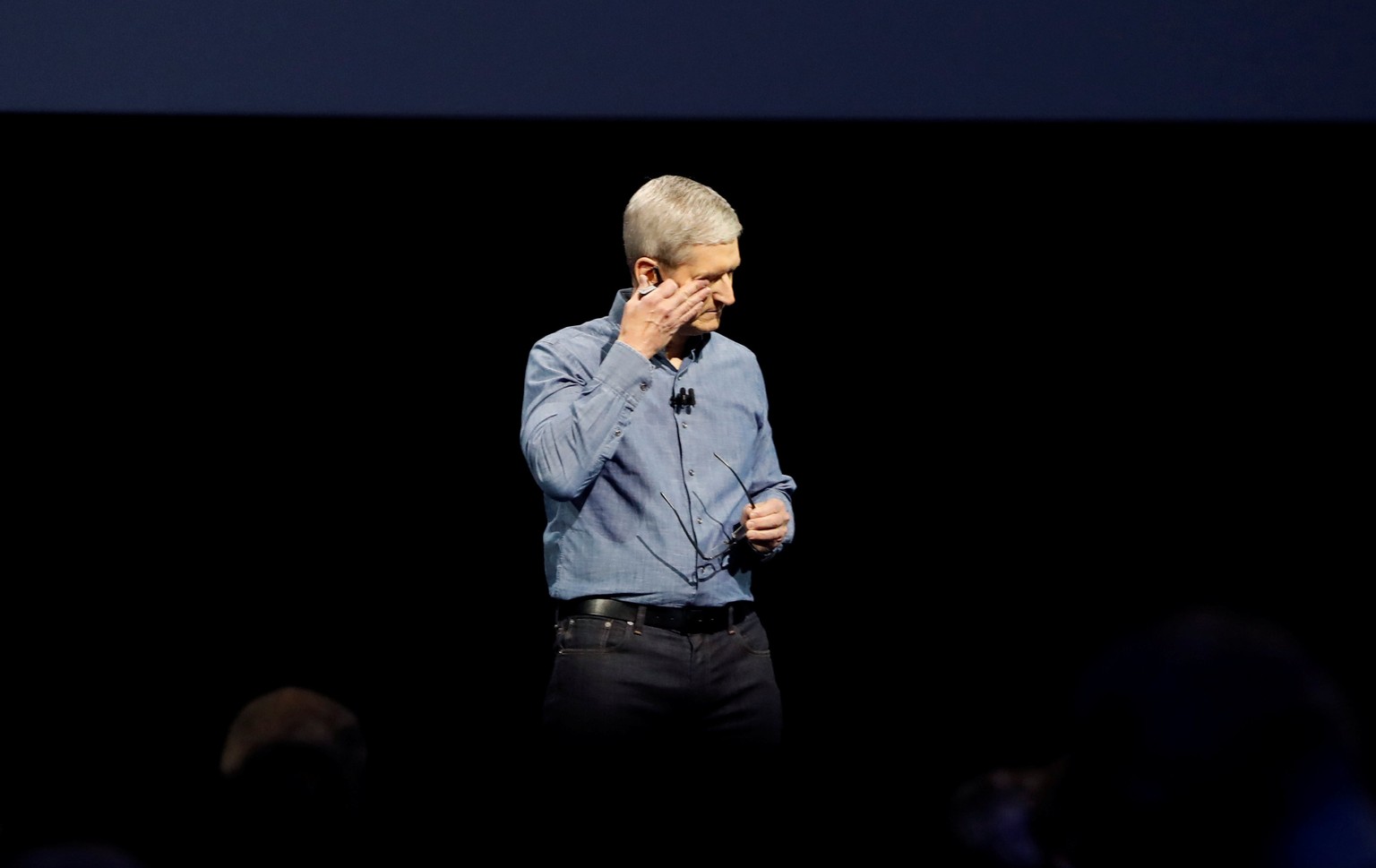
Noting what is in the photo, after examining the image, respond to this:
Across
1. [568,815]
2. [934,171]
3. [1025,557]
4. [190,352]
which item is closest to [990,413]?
[1025,557]

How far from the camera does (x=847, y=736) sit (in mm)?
3299

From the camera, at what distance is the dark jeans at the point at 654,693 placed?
2.22 m

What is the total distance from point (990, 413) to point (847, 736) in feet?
2.71

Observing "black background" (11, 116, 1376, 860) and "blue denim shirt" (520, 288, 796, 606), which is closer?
"blue denim shirt" (520, 288, 796, 606)

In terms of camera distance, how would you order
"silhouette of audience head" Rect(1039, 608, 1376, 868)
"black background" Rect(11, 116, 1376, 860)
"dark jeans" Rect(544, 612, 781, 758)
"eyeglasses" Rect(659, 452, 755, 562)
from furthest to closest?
1. "black background" Rect(11, 116, 1376, 860)
2. "eyeglasses" Rect(659, 452, 755, 562)
3. "dark jeans" Rect(544, 612, 781, 758)
4. "silhouette of audience head" Rect(1039, 608, 1376, 868)

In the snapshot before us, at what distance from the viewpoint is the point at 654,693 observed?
2.23 m

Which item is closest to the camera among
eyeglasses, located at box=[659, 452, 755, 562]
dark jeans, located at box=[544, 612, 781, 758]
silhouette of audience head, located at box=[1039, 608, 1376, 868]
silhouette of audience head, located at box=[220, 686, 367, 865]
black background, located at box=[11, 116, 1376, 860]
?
silhouette of audience head, located at box=[1039, 608, 1376, 868]

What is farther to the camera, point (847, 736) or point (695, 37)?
point (847, 736)

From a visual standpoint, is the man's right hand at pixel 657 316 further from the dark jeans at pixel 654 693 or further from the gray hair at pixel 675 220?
the dark jeans at pixel 654 693

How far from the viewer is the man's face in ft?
7.80

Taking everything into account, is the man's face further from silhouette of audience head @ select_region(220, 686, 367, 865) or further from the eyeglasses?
silhouette of audience head @ select_region(220, 686, 367, 865)

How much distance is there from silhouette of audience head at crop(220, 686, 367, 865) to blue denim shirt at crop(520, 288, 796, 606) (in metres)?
0.91

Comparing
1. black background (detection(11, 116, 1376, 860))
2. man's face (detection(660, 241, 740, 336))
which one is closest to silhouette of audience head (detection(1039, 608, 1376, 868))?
man's face (detection(660, 241, 740, 336))

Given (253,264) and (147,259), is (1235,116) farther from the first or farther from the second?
(147,259)
